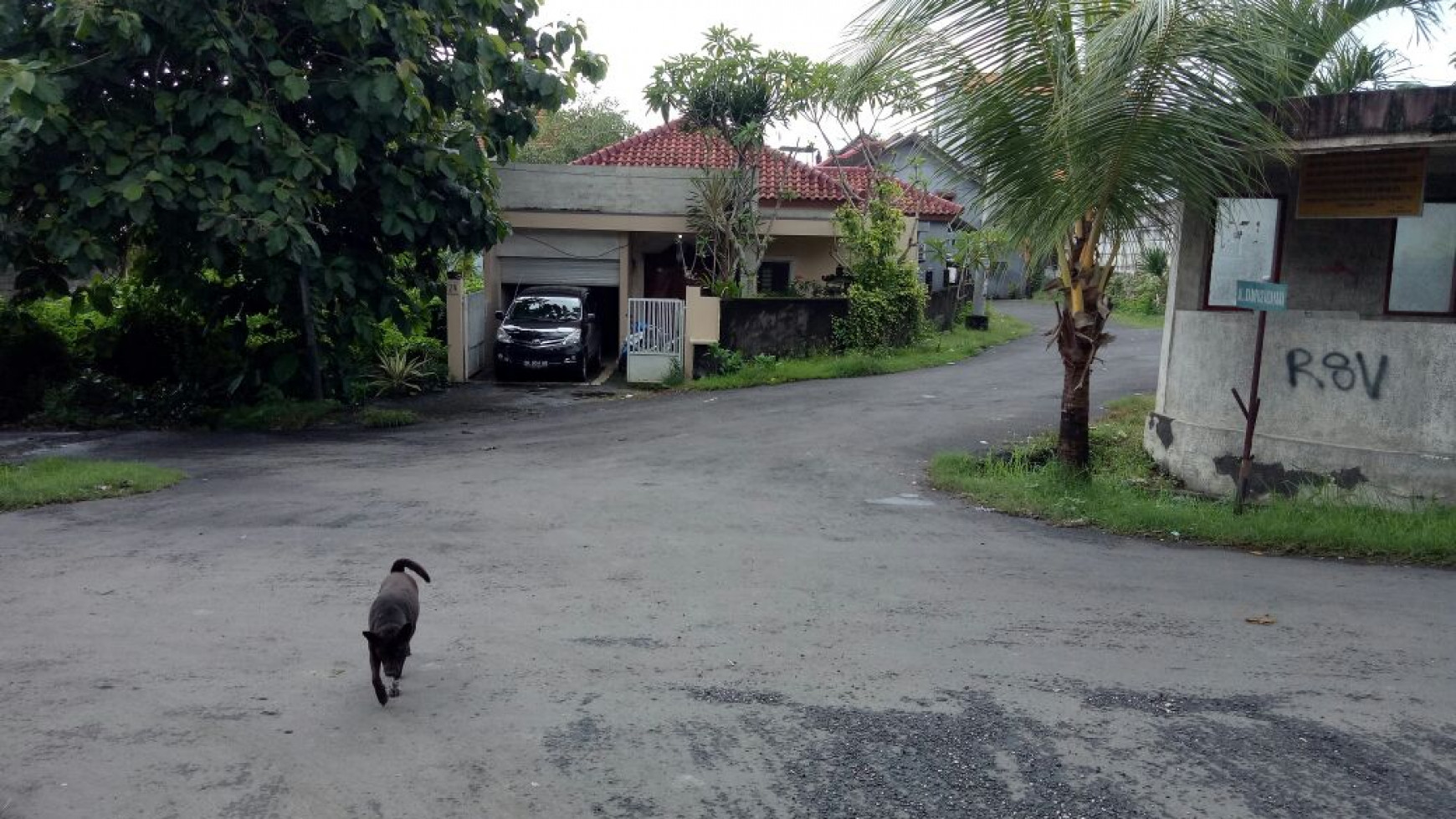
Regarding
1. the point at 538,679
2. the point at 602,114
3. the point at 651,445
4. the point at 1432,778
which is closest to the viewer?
the point at 1432,778

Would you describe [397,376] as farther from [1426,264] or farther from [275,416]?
[1426,264]

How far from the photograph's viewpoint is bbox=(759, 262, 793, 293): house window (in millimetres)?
25375

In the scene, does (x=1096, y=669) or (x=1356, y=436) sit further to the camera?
(x=1356, y=436)

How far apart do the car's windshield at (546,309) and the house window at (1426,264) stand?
14193 millimetres

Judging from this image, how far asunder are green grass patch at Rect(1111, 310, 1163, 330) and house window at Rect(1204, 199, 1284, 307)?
62.8ft

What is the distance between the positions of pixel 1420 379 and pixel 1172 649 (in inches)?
206

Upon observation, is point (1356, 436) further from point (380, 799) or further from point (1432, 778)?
point (380, 799)

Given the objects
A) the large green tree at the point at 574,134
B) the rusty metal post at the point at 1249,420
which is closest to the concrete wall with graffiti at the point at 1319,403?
the rusty metal post at the point at 1249,420

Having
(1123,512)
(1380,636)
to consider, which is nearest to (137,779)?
(1380,636)

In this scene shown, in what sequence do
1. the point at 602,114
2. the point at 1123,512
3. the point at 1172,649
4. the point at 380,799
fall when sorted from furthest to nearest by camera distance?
1. the point at 602,114
2. the point at 1123,512
3. the point at 1172,649
4. the point at 380,799

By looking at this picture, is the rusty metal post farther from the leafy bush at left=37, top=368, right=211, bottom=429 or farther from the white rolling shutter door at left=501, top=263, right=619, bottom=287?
the white rolling shutter door at left=501, top=263, right=619, bottom=287

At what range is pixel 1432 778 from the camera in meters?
4.64

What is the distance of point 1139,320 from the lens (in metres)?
32.8

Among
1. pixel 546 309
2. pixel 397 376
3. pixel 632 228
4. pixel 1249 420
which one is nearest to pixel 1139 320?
pixel 632 228
